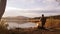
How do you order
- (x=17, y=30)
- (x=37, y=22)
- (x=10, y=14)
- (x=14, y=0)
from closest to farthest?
1. (x=17, y=30)
2. (x=37, y=22)
3. (x=10, y=14)
4. (x=14, y=0)

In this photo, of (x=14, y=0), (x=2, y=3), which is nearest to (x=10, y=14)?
(x=2, y=3)

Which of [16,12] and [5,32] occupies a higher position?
[16,12]

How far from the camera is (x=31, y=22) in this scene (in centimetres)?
155

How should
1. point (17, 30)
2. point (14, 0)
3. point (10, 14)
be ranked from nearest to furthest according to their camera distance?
point (17, 30) → point (10, 14) → point (14, 0)

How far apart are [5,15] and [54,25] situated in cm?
56

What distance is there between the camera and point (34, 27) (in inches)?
58.3

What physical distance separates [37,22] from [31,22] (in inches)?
2.5

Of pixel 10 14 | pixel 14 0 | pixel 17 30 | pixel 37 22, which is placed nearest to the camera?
pixel 17 30

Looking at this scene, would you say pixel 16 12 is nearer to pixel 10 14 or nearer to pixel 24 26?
pixel 10 14

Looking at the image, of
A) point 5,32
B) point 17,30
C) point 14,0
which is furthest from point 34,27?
point 14,0

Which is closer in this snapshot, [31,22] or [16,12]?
[31,22]

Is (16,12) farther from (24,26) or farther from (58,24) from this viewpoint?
(58,24)

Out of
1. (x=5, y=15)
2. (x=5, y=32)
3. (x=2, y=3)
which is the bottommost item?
(x=5, y=32)

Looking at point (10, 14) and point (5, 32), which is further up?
point (10, 14)
